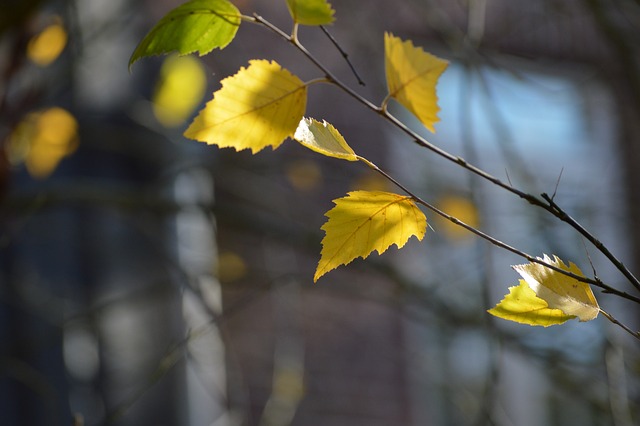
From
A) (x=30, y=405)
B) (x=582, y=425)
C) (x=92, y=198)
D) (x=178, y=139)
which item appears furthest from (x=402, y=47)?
(x=582, y=425)

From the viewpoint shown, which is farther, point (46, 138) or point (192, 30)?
point (46, 138)

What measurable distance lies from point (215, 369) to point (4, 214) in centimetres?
→ 129

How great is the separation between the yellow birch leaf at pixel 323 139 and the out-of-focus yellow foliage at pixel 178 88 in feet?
6.09

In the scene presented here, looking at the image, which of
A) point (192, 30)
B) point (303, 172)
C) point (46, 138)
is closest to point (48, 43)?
point (46, 138)

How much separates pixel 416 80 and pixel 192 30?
0.24 m

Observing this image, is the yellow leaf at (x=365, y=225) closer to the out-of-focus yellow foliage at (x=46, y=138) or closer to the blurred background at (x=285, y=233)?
the blurred background at (x=285, y=233)

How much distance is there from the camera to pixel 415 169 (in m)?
3.92

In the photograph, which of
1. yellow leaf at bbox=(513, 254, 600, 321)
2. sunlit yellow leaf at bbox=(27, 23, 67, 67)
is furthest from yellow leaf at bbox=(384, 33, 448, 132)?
sunlit yellow leaf at bbox=(27, 23, 67, 67)

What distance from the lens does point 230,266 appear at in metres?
3.54

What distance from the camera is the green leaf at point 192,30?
34.1 inches

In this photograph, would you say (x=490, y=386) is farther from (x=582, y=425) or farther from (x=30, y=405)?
(x=582, y=425)

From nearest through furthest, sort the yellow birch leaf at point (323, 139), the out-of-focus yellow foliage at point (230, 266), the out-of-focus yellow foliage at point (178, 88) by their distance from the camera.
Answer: the yellow birch leaf at point (323, 139) < the out-of-focus yellow foliage at point (178, 88) < the out-of-focus yellow foliage at point (230, 266)

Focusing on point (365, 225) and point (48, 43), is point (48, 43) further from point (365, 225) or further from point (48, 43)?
point (365, 225)

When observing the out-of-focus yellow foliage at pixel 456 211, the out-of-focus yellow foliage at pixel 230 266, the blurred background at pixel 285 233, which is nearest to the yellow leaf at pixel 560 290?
the blurred background at pixel 285 233
